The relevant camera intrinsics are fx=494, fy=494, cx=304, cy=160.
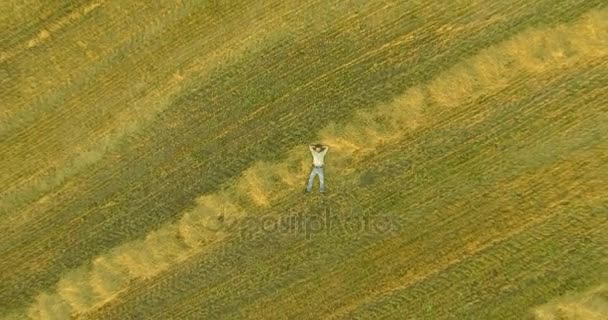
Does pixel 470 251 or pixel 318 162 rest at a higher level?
pixel 318 162

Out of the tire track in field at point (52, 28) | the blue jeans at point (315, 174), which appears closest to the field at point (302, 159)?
the tire track in field at point (52, 28)

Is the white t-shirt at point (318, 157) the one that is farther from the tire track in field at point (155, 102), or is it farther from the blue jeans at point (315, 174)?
the tire track in field at point (155, 102)

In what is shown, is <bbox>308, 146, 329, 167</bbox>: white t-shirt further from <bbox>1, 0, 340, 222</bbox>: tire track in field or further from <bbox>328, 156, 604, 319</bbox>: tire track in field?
<bbox>1, 0, 340, 222</bbox>: tire track in field

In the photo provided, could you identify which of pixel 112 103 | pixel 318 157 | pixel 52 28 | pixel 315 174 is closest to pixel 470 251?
pixel 315 174

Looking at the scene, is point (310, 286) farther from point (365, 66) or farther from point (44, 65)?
point (44, 65)

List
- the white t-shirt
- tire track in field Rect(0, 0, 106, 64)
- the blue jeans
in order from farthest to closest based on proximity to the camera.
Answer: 1. tire track in field Rect(0, 0, 106, 64)
2. the blue jeans
3. the white t-shirt

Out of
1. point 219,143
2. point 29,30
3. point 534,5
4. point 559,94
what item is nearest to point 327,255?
point 219,143

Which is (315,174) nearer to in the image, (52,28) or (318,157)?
(318,157)

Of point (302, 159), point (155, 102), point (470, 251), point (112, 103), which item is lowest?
point (470, 251)

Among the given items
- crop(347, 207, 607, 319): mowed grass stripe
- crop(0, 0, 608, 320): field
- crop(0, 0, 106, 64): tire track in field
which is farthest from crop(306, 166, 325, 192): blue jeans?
crop(0, 0, 106, 64): tire track in field
